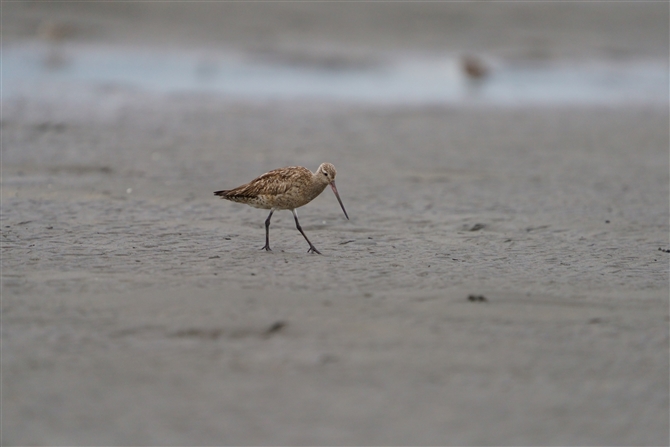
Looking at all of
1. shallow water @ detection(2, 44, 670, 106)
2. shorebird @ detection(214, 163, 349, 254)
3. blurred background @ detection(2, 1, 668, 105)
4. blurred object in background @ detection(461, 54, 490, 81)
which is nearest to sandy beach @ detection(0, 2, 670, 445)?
shorebird @ detection(214, 163, 349, 254)

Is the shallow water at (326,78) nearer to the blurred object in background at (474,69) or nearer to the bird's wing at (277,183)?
the blurred object in background at (474,69)

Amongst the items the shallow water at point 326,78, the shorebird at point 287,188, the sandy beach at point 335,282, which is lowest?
the sandy beach at point 335,282

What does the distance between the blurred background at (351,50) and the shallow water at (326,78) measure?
0.03 meters

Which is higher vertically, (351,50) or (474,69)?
(351,50)

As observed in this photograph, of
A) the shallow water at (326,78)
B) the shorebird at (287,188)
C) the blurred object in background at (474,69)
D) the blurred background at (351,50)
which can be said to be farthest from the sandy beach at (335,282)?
the blurred object in background at (474,69)

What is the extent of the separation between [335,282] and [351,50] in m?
15.7

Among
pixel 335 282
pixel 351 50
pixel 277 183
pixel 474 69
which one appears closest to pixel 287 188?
pixel 277 183

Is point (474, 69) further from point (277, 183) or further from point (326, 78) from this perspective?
point (277, 183)

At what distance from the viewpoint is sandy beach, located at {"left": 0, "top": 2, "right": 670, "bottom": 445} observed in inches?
174

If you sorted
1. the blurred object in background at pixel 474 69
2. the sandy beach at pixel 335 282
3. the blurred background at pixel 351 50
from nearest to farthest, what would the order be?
the sandy beach at pixel 335 282, the blurred background at pixel 351 50, the blurred object in background at pixel 474 69

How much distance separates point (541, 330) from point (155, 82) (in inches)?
499

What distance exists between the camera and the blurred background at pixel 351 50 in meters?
17.1

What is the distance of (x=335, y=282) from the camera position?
244 inches

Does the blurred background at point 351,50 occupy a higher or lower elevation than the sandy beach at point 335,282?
higher
